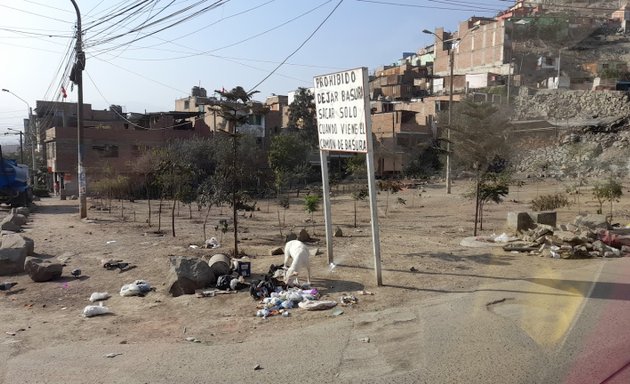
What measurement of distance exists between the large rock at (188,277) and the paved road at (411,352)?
2.02 m

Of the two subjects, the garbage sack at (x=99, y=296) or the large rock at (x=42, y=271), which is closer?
the garbage sack at (x=99, y=296)

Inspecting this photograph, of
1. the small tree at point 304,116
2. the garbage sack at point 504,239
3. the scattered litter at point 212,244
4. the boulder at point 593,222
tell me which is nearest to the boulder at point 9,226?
the scattered litter at point 212,244

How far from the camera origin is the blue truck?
26516 mm

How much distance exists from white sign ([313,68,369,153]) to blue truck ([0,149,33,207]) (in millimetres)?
22898

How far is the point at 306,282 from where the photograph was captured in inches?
324

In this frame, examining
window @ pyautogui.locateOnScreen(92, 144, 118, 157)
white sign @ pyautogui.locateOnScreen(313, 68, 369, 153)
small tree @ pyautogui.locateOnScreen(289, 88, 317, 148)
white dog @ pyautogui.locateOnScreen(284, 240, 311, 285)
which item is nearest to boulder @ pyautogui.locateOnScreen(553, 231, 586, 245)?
white sign @ pyautogui.locateOnScreen(313, 68, 369, 153)

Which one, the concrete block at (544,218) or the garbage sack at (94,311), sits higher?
the concrete block at (544,218)

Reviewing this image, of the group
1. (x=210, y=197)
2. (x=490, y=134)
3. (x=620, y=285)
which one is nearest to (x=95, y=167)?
(x=210, y=197)

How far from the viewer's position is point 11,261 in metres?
11.0

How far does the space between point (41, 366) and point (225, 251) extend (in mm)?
6484

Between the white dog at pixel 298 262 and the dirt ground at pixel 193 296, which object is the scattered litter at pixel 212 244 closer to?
the dirt ground at pixel 193 296

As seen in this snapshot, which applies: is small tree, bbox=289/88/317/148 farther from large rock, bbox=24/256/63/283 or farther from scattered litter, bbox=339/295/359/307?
scattered litter, bbox=339/295/359/307

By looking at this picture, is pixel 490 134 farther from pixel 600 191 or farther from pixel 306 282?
pixel 306 282

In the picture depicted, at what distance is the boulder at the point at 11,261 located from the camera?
35.8ft
